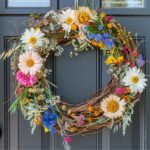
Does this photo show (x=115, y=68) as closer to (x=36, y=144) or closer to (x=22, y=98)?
(x=22, y=98)

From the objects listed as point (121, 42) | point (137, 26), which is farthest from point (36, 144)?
point (137, 26)

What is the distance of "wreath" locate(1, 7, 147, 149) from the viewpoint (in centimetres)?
147

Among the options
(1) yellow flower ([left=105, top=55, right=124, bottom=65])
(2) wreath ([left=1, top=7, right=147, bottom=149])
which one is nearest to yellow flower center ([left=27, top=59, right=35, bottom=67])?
(2) wreath ([left=1, top=7, right=147, bottom=149])

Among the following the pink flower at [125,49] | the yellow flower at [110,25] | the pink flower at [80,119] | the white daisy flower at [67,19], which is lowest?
the pink flower at [80,119]

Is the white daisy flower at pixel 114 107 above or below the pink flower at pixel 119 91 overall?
below

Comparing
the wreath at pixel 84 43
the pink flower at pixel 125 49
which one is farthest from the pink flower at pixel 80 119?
the pink flower at pixel 125 49

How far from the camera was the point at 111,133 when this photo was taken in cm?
169

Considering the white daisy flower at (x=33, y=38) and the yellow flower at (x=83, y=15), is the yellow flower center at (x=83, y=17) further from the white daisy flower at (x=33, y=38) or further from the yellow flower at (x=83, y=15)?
the white daisy flower at (x=33, y=38)

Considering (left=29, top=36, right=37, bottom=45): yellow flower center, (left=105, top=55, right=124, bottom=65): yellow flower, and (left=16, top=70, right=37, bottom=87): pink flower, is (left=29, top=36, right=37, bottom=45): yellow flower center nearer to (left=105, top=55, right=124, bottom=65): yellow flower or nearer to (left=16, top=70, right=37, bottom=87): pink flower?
(left=16, top=70, right=37, bottom=87): pink flower

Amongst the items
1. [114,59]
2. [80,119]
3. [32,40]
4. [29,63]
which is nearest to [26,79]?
[29,63]

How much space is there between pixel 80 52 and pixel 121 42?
24cm

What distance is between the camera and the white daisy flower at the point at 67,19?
1502 mm

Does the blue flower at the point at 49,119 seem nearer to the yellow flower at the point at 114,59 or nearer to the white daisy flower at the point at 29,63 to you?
the white daisy flower at the point at 29,63

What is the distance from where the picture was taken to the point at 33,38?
57.6 inches
